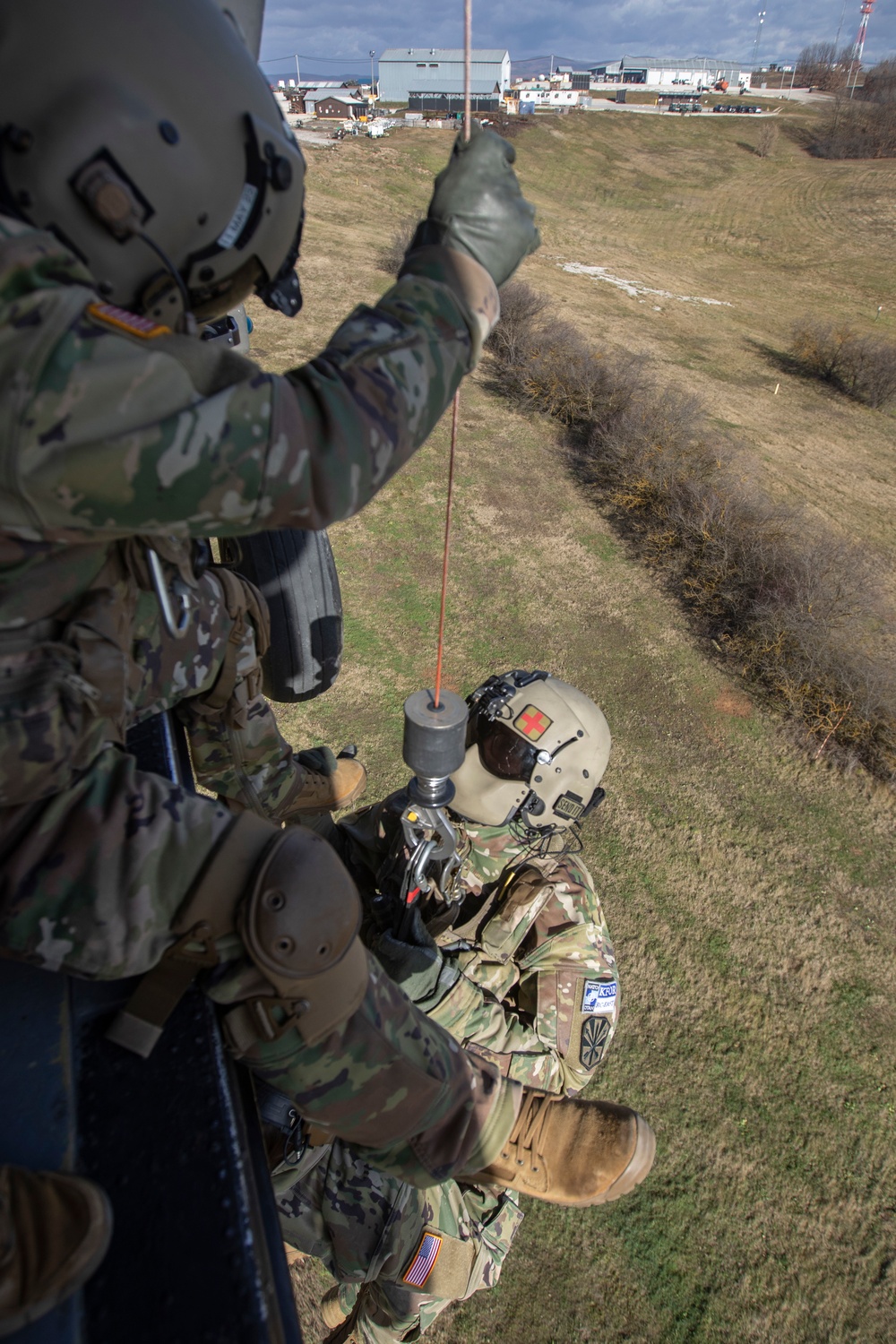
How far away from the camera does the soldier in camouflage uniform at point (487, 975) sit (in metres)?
2.76

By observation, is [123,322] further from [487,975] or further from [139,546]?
[487,975]

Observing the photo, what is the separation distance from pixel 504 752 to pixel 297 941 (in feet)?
7.27

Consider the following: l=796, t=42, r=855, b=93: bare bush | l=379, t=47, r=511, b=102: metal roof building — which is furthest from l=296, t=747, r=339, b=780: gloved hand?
l=796, t=42, r=855, b=93: bare bush

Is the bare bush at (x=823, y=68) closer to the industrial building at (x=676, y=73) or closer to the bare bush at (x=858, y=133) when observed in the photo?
the industrial building at (x=676, y=73)

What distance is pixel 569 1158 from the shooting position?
2348 mm

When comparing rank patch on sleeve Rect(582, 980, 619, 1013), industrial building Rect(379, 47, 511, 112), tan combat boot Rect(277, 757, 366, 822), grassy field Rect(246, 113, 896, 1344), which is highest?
industrial building Rect(379, 47, 511, 112)

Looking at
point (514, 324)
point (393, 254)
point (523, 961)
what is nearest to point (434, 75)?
point (393, 254)

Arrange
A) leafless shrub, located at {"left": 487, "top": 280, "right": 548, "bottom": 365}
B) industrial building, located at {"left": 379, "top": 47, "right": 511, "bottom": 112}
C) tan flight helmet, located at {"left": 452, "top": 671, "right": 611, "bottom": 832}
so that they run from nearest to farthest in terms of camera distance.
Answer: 1. tan flight helmet, located at {"left": 452, "top": 671, "right": 611, "bottom": 832}
2. leafless shrub, located at {"left": 487, "top": 280, "right": 548, "bottom": 365}
3. industrial building, located at {"left": 379, "top": 47, "right": 511, "bottom": 112}

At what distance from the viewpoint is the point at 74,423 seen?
3.91ft

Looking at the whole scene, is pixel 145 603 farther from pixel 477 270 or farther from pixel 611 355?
pixel 611 355

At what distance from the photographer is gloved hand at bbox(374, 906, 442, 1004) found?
291cm

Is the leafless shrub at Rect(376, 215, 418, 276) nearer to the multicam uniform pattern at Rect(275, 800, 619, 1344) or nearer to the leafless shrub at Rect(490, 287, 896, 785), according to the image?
the leafless shrub at Rect(490, 287, 896, 785)

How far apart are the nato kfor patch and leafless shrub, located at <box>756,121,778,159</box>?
4738 cm

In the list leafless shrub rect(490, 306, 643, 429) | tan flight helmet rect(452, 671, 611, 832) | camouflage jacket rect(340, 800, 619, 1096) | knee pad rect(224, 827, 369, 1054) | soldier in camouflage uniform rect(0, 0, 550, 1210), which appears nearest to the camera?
soldier in camouflage uniform rect(0, 0, 550, 1210)
